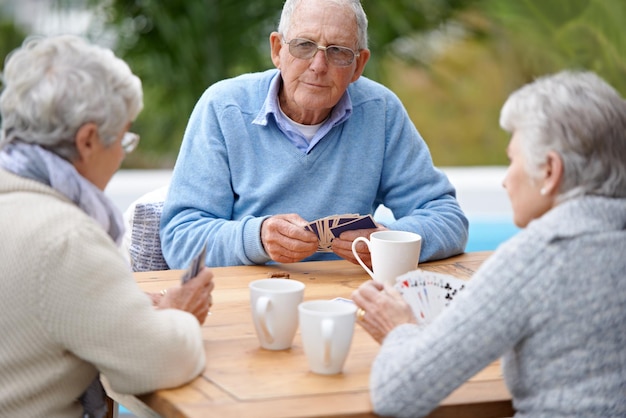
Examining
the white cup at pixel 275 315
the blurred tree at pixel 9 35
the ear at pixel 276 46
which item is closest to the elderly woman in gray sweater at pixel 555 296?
the white cup at pixel 275 315

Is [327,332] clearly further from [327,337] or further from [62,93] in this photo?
[62,93]

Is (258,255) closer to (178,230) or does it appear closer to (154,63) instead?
(178,230)

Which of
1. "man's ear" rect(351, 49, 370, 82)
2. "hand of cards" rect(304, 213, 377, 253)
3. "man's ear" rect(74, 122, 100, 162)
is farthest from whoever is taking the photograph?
"man's ear" rect(351, 49, 370, 82)

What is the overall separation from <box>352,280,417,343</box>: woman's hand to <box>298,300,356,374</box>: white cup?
0.10 m

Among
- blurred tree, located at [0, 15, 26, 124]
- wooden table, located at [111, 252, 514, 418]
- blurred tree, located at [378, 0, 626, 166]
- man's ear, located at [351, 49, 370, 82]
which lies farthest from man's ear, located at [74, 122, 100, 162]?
blurred tree, located at [0, 15, 26, 124]

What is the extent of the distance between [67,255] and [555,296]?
761 millimetres

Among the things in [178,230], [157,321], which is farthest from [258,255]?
[157,321]

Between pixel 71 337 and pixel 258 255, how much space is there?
0.84 meters

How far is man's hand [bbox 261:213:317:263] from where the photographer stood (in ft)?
7.53

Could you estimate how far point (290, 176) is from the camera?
2609 millimetres

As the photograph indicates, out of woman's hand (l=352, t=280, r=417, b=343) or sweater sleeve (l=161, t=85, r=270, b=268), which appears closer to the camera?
woman's hand (l=352, t=280, r=417, b=343)

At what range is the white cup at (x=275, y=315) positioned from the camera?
1.74m

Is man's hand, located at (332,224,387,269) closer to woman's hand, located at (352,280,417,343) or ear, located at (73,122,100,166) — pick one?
woman's hand, located at (352,280,417,343)

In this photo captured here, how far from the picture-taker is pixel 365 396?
5.22 feet
